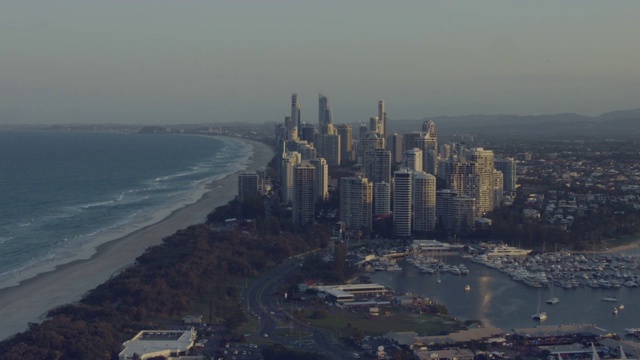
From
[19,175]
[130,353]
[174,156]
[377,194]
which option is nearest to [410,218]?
[377,194]

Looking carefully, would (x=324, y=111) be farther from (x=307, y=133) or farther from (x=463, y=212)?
(x=463, y=212)

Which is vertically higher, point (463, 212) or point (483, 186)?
point (483, 186)

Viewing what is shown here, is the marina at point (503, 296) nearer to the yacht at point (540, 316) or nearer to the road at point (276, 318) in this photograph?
the yacht at point (540, 316)

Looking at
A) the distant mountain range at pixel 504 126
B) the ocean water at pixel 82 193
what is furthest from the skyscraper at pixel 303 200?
the distant mountain range at pixel 504 126

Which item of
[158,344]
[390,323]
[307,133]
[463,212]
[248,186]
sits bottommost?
[390,323]

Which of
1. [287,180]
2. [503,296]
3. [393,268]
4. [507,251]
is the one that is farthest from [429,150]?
[503,296]

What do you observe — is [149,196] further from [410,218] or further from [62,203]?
[410,218]
